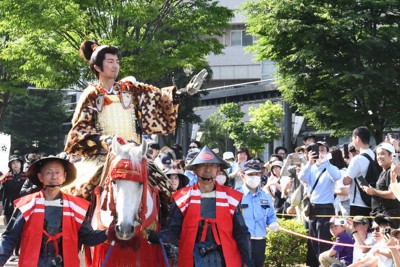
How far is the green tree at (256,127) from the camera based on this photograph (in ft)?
131

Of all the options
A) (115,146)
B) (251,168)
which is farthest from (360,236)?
(115,146)

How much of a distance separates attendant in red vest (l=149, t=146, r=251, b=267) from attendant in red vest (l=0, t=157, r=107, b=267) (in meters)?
0.71

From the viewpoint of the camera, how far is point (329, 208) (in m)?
12.8

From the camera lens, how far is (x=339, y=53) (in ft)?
84.3

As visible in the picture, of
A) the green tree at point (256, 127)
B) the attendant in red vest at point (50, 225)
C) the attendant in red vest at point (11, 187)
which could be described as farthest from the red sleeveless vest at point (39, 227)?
the green tree at point (256, 127)

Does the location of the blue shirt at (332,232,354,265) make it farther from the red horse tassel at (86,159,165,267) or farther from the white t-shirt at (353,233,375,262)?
the red horse tassel at (86,159,165,267)

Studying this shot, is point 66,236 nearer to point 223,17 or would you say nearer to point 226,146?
point 223,17

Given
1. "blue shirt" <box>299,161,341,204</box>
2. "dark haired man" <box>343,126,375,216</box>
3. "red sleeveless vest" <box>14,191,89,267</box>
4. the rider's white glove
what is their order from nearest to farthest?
"red sleeveless vest" <box>14,191,89,267</box> < the rider's white glove < "dark haired man" <box>343,126,375,216</box> < "blue shirt" <box>299,161,341,204</box>

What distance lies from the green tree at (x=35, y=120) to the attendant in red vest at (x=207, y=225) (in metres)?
38.7

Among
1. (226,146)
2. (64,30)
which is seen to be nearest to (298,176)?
(64,30)

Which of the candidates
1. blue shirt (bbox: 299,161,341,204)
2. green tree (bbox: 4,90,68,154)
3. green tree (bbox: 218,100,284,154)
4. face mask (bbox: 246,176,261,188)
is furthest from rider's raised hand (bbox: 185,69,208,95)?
green tree (bbox: 4,90,68,154)

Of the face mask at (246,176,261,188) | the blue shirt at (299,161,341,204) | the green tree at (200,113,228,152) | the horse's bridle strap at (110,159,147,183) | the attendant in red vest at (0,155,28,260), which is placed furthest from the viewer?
the green tree at (200,113,228,152)

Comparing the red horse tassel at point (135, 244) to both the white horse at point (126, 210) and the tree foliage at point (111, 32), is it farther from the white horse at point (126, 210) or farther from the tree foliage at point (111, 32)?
the tree foliage at point (111, 32)

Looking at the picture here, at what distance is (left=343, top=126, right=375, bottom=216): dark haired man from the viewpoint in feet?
36.2
